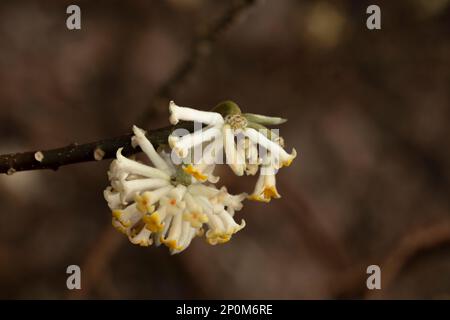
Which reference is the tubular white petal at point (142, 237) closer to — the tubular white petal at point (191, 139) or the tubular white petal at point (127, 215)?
the tubular white petal at point (127, 215)

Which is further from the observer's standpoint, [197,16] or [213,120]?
[197,16]

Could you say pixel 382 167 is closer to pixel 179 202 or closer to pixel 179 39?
pixel 179 39

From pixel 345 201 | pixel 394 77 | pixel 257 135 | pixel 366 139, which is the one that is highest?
pixel 394 77

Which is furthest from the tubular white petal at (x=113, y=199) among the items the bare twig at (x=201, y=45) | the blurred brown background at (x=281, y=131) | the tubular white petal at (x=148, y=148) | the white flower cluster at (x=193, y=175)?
the blurred brown background at (x=281, y=131)

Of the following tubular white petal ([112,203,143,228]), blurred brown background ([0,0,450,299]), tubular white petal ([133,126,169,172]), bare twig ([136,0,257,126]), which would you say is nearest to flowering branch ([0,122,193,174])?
tubular white petal ([133,126,169,172])

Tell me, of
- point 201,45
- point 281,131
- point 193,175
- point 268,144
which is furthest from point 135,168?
point 281,131

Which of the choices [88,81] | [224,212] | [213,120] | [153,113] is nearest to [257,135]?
[213,120]

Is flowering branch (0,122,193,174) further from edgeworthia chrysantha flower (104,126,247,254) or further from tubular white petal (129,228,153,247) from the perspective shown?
tubular white petal (129,228,153,247)

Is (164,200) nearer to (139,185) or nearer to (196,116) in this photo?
(139,185)
